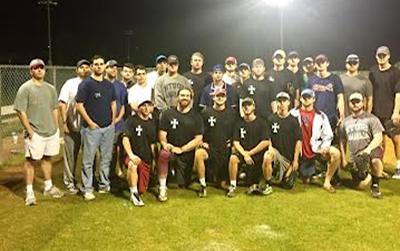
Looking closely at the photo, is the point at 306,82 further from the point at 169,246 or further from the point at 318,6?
the point at 318,6

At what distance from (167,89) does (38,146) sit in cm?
214

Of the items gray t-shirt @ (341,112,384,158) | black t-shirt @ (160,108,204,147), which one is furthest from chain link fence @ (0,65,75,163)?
gray t-shirt @ (341,112,384,158)

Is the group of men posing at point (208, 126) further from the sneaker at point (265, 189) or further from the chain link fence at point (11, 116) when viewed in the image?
the chain link fence at point (11, 116)

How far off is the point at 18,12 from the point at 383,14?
3863 cm

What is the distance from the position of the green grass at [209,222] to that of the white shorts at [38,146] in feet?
2.15

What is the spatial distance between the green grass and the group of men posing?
0.83ft

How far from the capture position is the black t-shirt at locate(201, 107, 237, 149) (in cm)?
766

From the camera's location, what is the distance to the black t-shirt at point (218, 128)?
7.66 metres

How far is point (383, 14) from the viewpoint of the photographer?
122 feet

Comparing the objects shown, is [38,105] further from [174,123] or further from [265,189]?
[265,189]

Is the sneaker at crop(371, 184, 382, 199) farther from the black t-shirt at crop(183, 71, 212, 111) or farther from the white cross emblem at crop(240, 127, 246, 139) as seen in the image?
the black t-shirt at crop(183, 71, 212, 111)

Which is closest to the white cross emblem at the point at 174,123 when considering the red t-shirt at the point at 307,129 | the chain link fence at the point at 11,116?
the red t-shirt at the point at 307,129

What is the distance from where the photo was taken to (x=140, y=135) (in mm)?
7277

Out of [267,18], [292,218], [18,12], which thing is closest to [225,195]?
[292,218]
